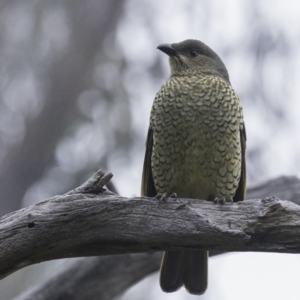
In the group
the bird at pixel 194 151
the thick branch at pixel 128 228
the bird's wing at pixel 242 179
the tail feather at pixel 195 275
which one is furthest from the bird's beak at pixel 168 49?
the thick branch at pixel 128 228

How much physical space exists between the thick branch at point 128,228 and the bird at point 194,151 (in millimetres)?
1032

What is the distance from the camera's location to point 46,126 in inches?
358

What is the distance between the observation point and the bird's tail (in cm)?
541

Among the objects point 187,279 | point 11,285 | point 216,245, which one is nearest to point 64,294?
point 187,279

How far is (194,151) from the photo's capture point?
547cm

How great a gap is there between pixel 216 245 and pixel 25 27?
6.90m

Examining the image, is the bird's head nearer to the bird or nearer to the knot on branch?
the bird

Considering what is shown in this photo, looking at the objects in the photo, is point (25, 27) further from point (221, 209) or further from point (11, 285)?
point (221, 209)

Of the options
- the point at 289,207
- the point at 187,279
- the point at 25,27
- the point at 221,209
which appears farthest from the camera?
the point at 25,27

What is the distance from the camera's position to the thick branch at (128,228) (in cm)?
416

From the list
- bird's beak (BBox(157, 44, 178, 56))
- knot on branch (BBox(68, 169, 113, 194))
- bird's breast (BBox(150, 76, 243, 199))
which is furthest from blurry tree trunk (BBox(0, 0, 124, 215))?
knot on branch (BBox(68, 169, 113, 194))

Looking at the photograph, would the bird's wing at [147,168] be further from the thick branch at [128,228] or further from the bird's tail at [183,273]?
the thick branch at [128,228]

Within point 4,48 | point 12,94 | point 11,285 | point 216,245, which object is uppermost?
point 4,48

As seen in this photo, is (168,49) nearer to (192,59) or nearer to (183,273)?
(192,59)
